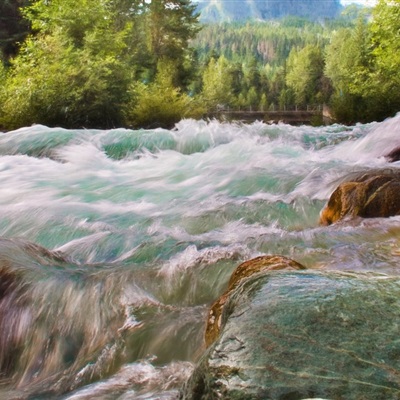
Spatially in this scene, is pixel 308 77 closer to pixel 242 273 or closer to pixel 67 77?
pixel 67 77

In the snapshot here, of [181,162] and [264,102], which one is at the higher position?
[181,162]

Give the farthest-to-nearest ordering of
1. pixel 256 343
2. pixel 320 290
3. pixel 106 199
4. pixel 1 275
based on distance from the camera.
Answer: pixel 106 199
pixel 1 275
pixel 320 290
pixel 256 343

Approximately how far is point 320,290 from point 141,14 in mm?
38717

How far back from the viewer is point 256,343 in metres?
1.75

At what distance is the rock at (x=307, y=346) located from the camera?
153 cm

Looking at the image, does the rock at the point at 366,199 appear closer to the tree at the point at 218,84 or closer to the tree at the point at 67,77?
the tree at the point at 67,77

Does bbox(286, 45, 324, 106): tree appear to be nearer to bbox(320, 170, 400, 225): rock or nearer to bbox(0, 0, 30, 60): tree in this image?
bbox(0, 0, 30, 60): tree

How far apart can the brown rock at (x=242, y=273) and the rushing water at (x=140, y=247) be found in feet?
0.60

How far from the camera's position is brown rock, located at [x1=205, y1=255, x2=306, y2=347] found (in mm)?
3014

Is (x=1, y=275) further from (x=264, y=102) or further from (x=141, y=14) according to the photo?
(x=264, y=102)

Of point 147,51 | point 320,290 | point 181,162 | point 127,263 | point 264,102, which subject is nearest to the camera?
point 320,290

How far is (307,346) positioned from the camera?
170 centimetres

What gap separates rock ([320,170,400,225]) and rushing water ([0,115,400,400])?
25cm

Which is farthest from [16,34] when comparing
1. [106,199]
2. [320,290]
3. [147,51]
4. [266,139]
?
[320,290]
